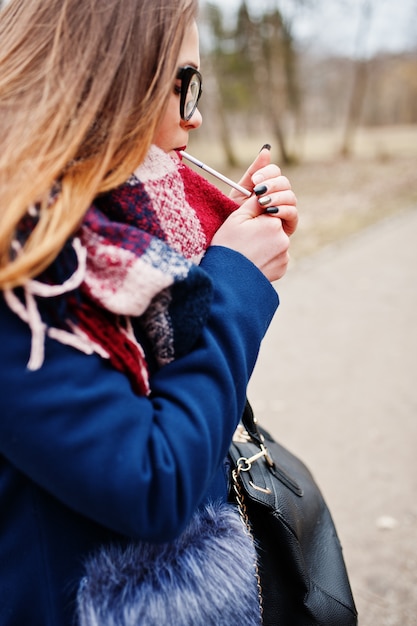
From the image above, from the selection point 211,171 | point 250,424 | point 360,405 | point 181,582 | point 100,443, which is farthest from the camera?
point 360,405

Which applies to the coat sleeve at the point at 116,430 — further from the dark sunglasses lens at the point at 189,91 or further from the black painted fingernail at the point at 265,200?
the dark sunglasses lens at the point at 189,91

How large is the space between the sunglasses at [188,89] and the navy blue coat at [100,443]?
0.82ft

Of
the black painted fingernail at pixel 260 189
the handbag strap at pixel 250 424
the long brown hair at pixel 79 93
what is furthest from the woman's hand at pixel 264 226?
the handbag strap at pixel 250 424

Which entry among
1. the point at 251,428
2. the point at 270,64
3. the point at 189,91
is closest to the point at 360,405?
the point at 251,428

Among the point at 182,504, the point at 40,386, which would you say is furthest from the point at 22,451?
the point at 182,504

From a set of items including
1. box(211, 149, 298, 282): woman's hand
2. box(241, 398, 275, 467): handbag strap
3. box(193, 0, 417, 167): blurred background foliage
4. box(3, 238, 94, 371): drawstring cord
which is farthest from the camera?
box(193, 0, 417, 167): blurred background foliage

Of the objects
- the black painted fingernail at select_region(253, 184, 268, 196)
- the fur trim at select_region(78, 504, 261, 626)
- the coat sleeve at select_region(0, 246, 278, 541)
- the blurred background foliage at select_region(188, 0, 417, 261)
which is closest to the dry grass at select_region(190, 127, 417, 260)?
the blurred background foliage at select_region(188, 0, 417, 261)

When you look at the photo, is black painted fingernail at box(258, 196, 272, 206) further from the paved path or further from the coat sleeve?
the paved path

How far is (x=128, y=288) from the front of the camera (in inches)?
28.3

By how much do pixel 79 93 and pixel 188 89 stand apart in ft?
0.68

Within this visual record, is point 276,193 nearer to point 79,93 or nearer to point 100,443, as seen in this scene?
point 79,93

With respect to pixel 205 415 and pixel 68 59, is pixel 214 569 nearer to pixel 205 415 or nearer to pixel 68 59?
pixel 205 415

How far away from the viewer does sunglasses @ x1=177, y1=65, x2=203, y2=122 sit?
884mm

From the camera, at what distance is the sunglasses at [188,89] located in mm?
884
